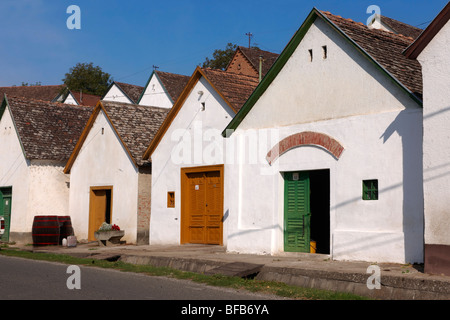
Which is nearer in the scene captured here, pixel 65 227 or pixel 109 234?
pixel 109 234

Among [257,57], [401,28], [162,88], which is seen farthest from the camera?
[257,57]

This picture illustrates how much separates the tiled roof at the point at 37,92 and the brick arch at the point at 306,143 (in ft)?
187

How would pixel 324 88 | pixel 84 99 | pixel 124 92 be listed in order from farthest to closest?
pixel 84 99, pixel 124 92, pixel 324 88

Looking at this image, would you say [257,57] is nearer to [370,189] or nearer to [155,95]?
[155,95]

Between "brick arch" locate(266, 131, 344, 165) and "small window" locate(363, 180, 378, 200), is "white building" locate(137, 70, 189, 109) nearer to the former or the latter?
"brick arch" locate(266, 131, 344, 165)

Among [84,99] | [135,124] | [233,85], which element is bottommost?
[135,124]

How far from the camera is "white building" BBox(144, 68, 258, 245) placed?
63.2 feet

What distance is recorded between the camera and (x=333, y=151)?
14.6 m

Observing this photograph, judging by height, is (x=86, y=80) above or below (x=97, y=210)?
above

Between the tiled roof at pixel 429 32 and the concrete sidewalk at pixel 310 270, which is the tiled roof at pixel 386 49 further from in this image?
the concrete sidewalk at pixel 310 270

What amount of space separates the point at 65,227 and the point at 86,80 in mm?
53477

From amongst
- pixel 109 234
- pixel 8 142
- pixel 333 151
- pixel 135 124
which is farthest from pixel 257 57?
pixel 333 151

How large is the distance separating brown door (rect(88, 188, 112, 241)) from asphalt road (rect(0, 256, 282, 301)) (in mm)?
10338

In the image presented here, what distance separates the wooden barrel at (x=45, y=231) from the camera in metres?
23.2
